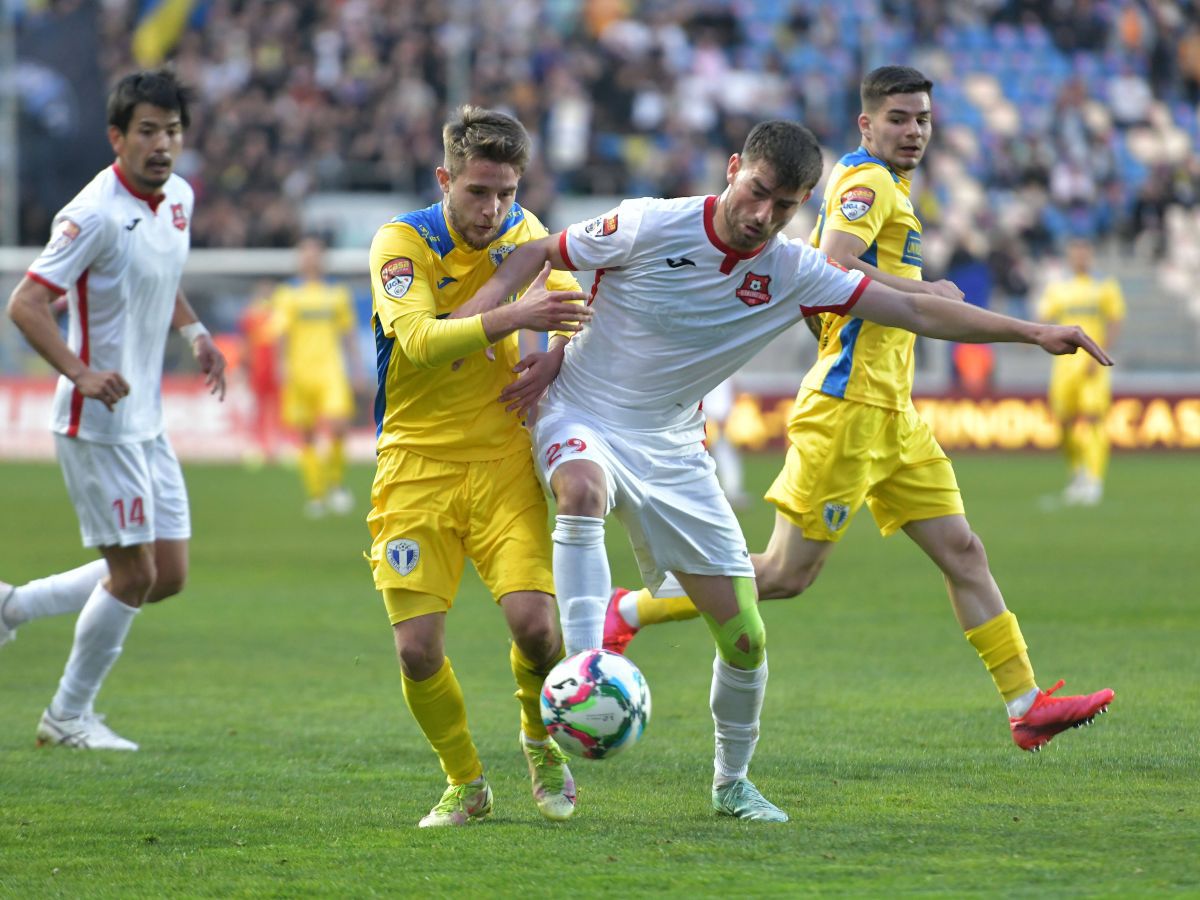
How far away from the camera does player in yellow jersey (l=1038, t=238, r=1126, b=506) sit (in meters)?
18.5

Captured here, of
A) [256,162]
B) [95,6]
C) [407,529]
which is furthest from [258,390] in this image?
[407,529]

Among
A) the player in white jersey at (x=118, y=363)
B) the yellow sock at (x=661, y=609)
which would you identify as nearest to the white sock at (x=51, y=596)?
the player in white jersey at (x=118, y=363)

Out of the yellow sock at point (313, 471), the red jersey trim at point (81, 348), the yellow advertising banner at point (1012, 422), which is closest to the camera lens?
the red jersey trim at point (81, 348)

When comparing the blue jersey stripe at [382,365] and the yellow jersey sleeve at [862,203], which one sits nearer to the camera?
the blue jersey stripe at [382,365]

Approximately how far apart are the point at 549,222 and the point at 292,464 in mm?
4815

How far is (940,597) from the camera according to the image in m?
11.4

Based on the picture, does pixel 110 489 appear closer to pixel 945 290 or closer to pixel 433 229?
pixel 433 229

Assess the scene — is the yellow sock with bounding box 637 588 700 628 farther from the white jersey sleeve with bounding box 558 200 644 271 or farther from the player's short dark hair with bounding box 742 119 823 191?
the player's short dark hair with bounding box 742 119 823 191

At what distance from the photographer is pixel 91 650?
7133 mm

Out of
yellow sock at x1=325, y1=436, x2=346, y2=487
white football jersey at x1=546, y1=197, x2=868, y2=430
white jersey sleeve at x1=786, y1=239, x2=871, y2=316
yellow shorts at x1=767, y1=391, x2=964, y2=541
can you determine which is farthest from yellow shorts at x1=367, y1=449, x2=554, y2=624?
yellow sock at x1=325, y1=436, x2=346, y2=487

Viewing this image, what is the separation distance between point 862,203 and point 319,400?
1237 cm

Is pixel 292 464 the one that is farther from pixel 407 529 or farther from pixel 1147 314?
pixel 407 529

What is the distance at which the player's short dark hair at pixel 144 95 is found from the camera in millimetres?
6723

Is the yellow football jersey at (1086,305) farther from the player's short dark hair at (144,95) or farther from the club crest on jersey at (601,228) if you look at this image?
the club crest on jersey at (601,228)
